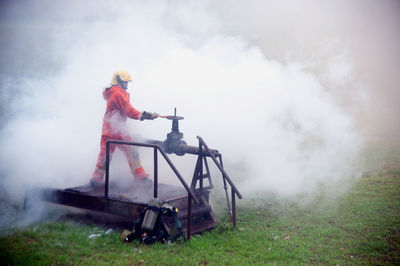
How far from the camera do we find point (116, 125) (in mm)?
5672

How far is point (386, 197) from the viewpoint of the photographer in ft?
20.9

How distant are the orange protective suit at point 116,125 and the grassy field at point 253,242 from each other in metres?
1.15

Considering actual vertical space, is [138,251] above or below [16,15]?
below

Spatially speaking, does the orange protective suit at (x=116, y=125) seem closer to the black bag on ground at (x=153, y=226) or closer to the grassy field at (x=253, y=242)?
the grassy field at (x=253, y=242)

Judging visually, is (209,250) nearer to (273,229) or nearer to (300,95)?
(273,229)

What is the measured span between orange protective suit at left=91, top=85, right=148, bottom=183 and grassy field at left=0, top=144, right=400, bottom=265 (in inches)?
45.1

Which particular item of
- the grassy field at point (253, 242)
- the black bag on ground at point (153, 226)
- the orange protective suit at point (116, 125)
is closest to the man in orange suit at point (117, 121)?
the orange protective suit at point (116, 125)

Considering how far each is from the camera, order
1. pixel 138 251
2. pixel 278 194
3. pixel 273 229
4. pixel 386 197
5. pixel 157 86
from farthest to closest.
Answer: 1. pixel 157 86
2. pixel 278 194
3. pixel 386 197
4. pixel 273 229
5. pixel 138 251

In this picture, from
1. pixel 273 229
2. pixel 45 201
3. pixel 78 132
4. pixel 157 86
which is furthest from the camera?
pixel 157 86

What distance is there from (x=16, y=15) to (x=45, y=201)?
41.1 feet

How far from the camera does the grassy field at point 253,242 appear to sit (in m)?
3.78

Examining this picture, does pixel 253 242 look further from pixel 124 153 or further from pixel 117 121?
pixel 117 121

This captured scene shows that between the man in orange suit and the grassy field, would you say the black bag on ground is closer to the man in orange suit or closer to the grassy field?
the grassy field

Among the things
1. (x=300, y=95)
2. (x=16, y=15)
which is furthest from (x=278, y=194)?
(x=16, y=15)
